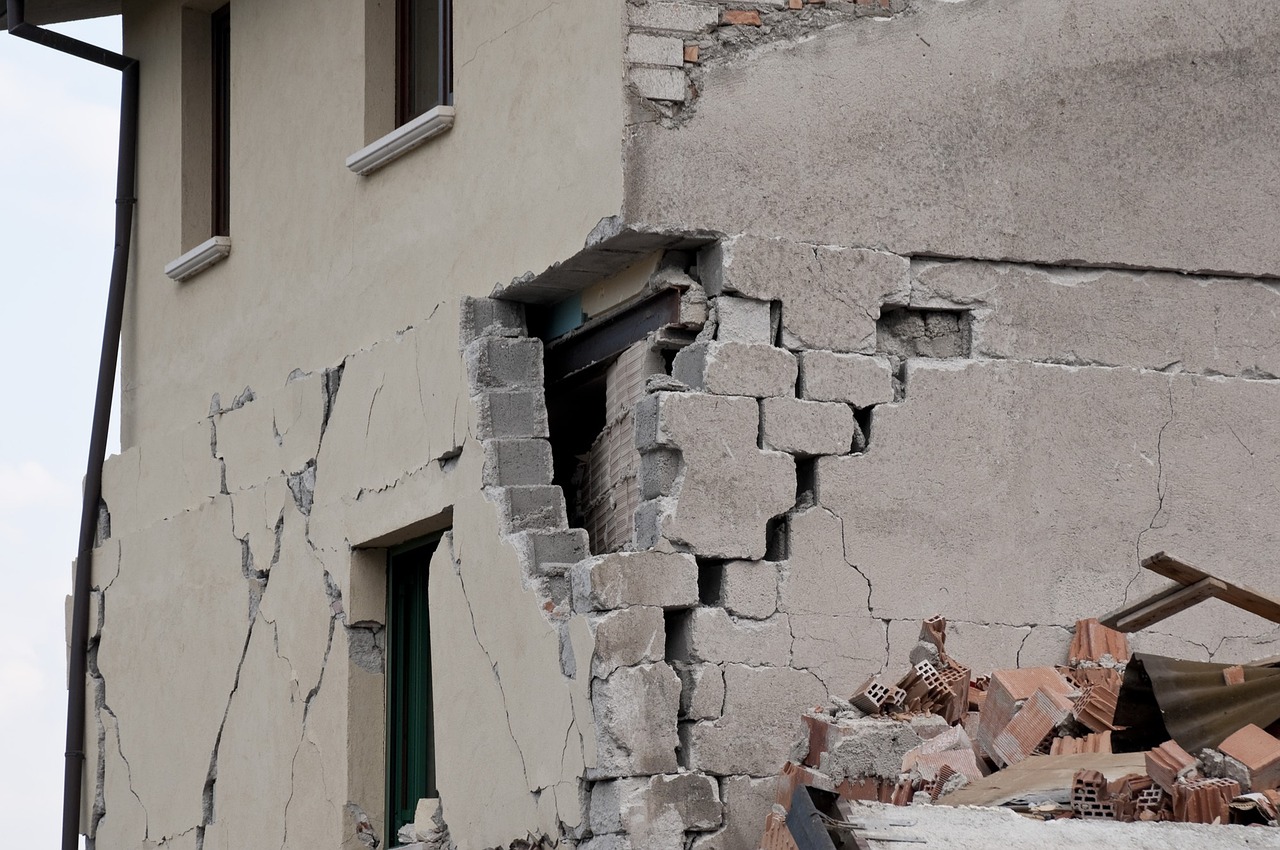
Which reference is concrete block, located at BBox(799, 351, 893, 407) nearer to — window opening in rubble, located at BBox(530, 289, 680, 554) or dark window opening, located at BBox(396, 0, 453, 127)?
window opening in rubble, located at BBox(530, 289, 680, 554)

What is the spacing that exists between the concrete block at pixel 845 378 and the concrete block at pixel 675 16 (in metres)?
1.25

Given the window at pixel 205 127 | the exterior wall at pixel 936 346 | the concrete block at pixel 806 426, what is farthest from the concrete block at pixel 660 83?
the window at pixel 205 127

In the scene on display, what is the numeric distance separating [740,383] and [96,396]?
5208 millimetres

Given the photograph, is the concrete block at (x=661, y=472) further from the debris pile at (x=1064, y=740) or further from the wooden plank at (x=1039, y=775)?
the wooden plank at (x=1039, y=775)

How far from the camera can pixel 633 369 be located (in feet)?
27.5

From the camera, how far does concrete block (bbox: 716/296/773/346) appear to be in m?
8.04

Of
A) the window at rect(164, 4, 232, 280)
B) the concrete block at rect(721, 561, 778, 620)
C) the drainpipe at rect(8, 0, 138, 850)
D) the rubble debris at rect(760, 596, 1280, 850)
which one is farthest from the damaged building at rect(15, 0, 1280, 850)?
the drainpipe at rect(8, 0, 138, 850)

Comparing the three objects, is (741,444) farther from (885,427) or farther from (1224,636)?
(1224,636)

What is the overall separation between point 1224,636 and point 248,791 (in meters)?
4.40

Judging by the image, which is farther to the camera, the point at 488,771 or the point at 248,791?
the point at 248,791

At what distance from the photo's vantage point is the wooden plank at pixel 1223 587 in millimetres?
7141

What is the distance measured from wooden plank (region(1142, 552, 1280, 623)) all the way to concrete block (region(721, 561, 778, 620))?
4.40 ft

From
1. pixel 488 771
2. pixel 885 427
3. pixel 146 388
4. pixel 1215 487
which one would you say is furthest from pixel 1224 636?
pixel 146 388

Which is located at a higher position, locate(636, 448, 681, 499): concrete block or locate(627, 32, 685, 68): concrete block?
locate(627, 32, 685, 68): concrete block
